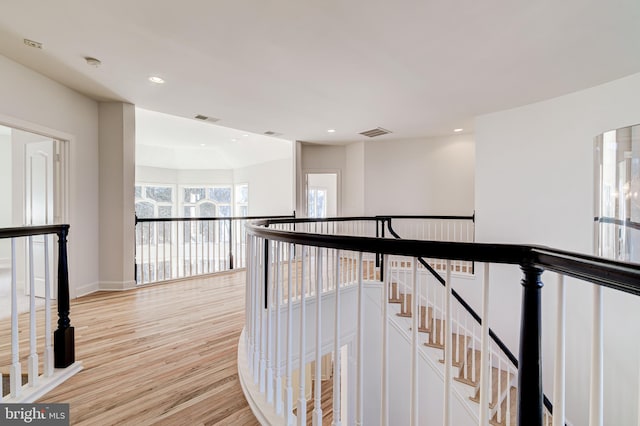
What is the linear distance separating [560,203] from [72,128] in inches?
241

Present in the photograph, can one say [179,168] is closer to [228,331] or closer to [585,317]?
[228,331]

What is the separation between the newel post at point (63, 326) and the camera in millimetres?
1965

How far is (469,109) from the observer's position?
164 inches

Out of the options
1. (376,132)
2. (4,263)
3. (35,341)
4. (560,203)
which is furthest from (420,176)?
(4,263)

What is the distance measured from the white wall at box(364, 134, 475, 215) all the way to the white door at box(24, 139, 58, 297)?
203 inches

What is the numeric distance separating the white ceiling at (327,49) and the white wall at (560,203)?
29 centimetres

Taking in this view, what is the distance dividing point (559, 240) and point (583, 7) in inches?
Answer: 106

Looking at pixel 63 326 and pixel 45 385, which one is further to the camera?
pixel 63 326

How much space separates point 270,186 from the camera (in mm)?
8344

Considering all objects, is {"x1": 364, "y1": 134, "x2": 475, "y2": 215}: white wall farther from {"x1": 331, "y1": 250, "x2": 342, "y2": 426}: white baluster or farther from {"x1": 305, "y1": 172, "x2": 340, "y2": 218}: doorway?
{"x1": 331, "y1": 250, "x2": 342, "y2": 426}: white baluster

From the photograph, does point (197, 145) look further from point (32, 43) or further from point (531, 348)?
point (531, 348)

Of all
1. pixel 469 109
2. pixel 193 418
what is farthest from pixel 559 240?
pixel 193 418

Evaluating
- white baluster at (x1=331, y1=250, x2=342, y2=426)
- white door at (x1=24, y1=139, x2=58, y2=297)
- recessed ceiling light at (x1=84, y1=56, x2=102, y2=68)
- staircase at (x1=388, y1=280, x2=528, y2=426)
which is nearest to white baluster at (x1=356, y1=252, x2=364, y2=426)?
white baluster at (x1=331, y1=250, x2=342, y2=426)

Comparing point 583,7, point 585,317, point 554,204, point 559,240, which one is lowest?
point 585,317
